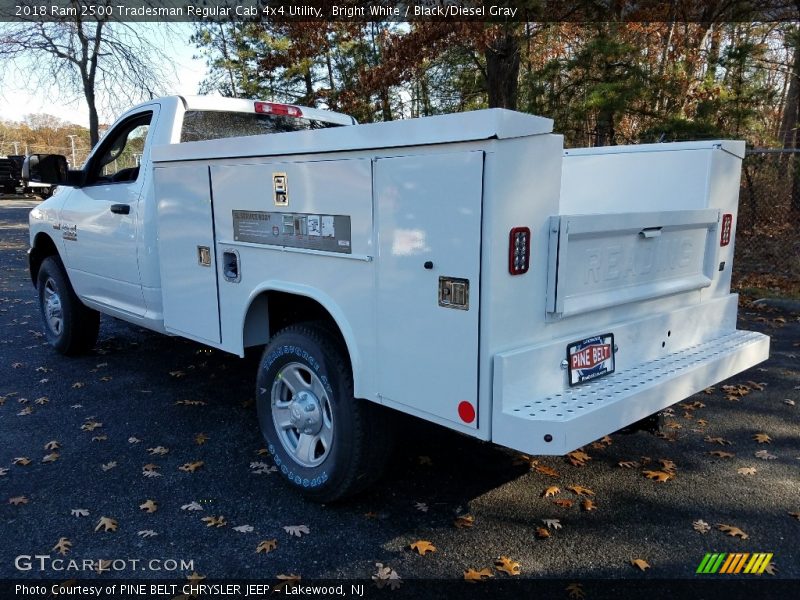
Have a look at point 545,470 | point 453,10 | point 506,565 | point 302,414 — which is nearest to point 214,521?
point 302,414

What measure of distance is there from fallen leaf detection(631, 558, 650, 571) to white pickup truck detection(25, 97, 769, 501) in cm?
66

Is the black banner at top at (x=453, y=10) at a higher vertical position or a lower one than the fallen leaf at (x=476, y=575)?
higher

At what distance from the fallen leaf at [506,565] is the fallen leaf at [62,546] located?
1.98 meters

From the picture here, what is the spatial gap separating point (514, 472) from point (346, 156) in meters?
2.05

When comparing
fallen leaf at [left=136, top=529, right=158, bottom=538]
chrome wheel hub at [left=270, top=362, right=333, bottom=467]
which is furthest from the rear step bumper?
fallen leaf at [left=136, top=529, right=158, bottom=538]

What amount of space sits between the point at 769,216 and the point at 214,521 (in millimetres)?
10109

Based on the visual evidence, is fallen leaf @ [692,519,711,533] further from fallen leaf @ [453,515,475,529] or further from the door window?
the door window

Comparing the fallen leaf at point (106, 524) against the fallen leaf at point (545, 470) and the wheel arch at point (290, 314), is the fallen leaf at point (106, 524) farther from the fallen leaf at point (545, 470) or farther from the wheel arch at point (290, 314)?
the fallen leaf at point (545, 470)

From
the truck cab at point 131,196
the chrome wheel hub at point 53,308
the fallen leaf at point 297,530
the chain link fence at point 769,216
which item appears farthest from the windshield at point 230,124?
the chain link fence at point 769,216

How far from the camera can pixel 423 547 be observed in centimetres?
301

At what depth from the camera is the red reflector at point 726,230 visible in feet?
12.4

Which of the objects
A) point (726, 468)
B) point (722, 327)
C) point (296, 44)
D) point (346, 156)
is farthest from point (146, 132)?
point (296, 44)

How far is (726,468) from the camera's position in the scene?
3.84m

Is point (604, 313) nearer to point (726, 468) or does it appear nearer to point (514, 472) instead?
point (514, 472)
